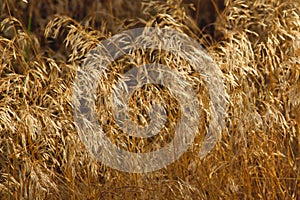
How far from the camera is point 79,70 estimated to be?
2406 millimetres

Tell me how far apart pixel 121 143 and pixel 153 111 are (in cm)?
18

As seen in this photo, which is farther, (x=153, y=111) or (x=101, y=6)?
(x=101, y=6)

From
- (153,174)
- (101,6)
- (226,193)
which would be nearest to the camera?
(226,193)

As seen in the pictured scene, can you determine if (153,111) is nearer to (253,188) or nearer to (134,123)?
(134,123)

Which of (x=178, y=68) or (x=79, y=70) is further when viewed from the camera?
(x=178, y=68)

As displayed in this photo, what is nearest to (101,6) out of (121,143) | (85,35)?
(85,35)

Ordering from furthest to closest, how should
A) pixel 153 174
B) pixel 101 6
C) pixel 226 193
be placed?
pixel 101 6, pixel 153 174, pixel 226 193

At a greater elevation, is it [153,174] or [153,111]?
[153,111]

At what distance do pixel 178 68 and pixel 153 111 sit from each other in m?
0.20

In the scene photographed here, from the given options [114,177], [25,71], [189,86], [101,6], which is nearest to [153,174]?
[114,177]

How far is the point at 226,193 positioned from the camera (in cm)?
234

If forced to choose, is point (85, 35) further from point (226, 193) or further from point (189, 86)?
point (226, 193)

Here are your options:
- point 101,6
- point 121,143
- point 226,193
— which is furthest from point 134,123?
point 101,6

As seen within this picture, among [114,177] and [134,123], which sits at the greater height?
[134,123]
